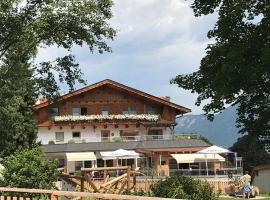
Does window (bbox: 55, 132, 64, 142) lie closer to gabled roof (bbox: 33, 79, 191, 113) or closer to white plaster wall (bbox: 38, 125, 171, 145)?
white plaster wall (bbox: 38, 125, 171, 145)

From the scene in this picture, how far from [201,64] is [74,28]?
5.41m

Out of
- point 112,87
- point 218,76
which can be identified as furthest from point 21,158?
point 112,87

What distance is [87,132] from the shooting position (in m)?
66.8

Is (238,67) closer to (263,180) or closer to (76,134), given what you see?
(263,180)

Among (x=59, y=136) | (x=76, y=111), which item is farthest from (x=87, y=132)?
(x=59, y=136)

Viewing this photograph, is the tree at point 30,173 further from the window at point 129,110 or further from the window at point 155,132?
the window at point 155,132

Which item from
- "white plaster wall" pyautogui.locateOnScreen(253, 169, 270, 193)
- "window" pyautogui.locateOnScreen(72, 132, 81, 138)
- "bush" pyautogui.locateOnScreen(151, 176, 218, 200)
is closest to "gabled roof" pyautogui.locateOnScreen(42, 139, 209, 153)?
"window" pyautogui.locateOnScreen(72, 132, 81, 138)

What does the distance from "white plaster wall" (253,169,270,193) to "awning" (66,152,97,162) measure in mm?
28327

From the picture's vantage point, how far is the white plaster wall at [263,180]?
32781 mm

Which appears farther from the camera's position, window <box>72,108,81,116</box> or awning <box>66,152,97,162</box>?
window <box>72,108,81,116</box>

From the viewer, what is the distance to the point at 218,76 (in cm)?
1491

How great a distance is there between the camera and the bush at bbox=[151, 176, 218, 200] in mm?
16500

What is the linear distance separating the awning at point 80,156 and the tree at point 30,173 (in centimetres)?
3499

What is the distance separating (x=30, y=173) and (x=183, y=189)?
9673mm
